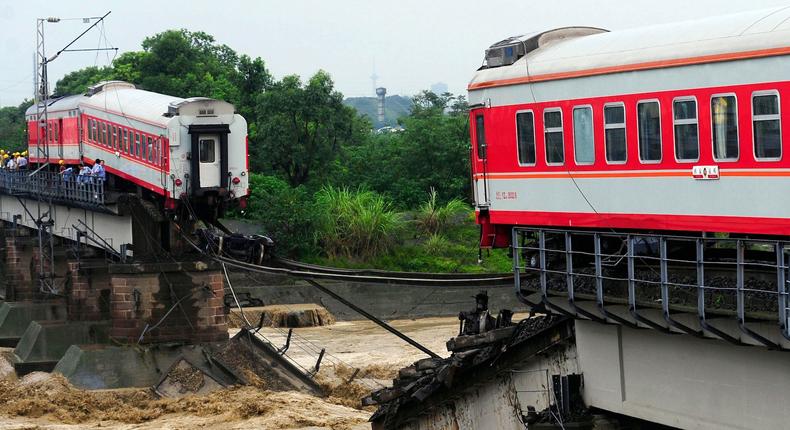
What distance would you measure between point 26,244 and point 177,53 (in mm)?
27854

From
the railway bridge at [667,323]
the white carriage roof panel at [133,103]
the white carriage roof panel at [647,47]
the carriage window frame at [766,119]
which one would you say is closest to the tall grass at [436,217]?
the white carriage roof panel at [133,103]

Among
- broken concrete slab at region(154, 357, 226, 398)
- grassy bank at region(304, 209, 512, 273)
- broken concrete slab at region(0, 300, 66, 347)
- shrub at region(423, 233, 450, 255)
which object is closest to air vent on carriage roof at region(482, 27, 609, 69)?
broken concrete slab at region(154, 357, 226, 398)

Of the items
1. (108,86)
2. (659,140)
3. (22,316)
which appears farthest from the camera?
(22,316)

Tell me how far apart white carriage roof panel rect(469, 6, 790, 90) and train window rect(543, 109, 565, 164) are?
549mm

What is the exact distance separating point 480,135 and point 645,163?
397 cm

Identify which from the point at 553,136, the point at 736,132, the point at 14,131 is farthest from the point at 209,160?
the point at 14,131

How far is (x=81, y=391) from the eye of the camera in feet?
116

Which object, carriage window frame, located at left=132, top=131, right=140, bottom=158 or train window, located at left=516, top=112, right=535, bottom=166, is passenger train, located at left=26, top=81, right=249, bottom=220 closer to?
carriage window frame, located at left=132, top=131, right=140, bottom=158

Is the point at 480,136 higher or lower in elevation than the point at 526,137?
higher

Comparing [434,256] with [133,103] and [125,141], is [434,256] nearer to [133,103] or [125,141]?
[133,103]

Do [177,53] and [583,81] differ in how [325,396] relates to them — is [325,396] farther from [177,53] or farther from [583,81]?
[177,53]

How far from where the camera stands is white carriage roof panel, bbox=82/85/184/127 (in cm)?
3772

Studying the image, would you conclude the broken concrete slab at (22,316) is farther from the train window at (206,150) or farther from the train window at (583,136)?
the train window at (583,136)

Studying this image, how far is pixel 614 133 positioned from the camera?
18062 mm
